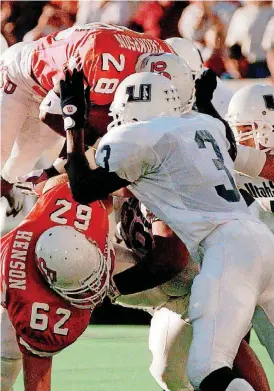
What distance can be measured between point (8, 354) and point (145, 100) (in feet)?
3.41

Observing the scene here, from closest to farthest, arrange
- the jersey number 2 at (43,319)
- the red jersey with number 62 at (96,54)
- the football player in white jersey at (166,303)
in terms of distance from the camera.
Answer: the jersey number 2 at (43,319)
the football player in white jersey at (166,303)
the red jersey with number 62 at (96,54)

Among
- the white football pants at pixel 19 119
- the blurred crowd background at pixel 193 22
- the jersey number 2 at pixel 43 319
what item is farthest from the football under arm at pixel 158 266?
the blurred crowd background at pixel 193 22

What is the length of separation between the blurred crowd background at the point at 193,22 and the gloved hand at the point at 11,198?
5.26 ft

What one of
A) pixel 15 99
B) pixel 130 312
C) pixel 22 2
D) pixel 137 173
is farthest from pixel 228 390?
pixel 22 2

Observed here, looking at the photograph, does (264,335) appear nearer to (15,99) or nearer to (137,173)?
(137,173)

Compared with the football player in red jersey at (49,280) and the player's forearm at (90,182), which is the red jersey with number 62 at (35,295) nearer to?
the football player in red jersey at (49,280)

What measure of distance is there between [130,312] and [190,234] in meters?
3.16

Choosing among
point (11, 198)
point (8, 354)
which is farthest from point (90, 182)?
point (11, 198)

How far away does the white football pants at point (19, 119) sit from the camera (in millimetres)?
4762

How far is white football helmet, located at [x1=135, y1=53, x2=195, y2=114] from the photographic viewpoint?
150 inches

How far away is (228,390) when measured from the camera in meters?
3.05

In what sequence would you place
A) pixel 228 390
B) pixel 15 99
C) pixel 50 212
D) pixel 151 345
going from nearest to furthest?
pixel 228 390 < pixel 50 212 < pixel 151 345 < pixel 15 99

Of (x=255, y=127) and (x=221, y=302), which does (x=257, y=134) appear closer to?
(x=255, y=127)

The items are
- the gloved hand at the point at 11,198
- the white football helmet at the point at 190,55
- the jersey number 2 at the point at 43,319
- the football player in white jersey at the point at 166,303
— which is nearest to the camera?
the jersey number 2 at the point at 43,319
